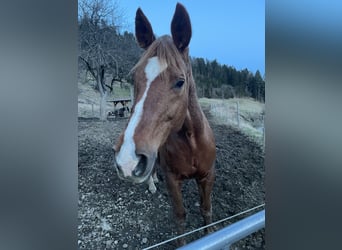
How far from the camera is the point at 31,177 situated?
95 centimetres

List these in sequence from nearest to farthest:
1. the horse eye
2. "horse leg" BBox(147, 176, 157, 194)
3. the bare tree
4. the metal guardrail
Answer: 1. the bare tree
2. the metal guardrail
3. "horse leg" BBox(147, 176, 157, 194)
4. the horse eye

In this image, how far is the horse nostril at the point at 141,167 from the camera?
1.29 m

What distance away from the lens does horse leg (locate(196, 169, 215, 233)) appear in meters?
1.62

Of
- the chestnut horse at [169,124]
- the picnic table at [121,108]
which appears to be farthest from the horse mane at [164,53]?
the picnic table at [121,108]

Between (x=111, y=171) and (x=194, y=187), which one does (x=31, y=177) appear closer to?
(x=111, y=171)

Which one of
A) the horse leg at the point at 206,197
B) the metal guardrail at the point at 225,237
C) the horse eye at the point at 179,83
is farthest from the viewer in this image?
the horse leg at the point at 206,197

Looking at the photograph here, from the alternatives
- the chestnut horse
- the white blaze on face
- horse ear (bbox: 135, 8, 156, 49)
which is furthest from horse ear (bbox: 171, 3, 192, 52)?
the white blaze on face

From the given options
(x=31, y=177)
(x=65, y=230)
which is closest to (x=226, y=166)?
(x=65, y=230)

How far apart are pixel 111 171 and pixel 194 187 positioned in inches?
18.5

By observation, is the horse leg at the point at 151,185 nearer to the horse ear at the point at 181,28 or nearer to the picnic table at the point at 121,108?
the picnic table at the point at 121,108

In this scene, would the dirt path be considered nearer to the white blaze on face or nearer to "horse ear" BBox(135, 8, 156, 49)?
the white blaze on face

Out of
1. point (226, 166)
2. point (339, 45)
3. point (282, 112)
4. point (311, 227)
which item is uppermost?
point (339, 45)

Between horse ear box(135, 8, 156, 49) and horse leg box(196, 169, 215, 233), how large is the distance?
2.05 feet

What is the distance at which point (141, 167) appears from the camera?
1300 mm
